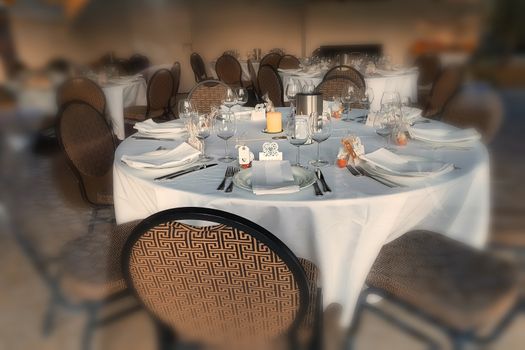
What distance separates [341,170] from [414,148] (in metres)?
0.30

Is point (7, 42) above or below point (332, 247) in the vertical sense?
above

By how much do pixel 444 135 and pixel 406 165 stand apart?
0.31 m

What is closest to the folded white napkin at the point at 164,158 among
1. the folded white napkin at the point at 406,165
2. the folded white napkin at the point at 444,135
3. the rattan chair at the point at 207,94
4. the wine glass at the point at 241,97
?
the folded white napkin at the point at 406,165

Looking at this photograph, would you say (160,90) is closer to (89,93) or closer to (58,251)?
(89,93)

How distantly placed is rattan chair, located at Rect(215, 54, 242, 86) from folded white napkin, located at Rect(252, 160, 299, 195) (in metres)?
3.49

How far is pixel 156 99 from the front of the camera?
2895 mm

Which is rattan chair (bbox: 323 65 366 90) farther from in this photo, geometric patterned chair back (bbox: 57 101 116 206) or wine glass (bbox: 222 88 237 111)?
geometric patterned chair back (bbox: 57 101 116 206)

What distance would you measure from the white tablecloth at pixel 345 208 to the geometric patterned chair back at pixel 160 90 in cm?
188

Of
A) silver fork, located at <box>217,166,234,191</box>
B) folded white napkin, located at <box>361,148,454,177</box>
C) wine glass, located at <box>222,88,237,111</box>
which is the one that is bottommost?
silver fork, located at <box>217,166,234,191</box>

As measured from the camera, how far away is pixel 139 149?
1.23m

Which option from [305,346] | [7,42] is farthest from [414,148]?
[7,42]

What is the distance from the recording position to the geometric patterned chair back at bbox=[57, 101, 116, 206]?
4.47ft

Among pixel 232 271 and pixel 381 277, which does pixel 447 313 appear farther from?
pixel 232 271

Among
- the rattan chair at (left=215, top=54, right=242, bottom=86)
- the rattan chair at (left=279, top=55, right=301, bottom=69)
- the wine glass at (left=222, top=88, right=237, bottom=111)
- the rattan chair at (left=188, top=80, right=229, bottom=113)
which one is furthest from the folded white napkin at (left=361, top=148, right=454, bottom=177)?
the rattan chair at (left=215, top=54, right=242, bottom=86)
